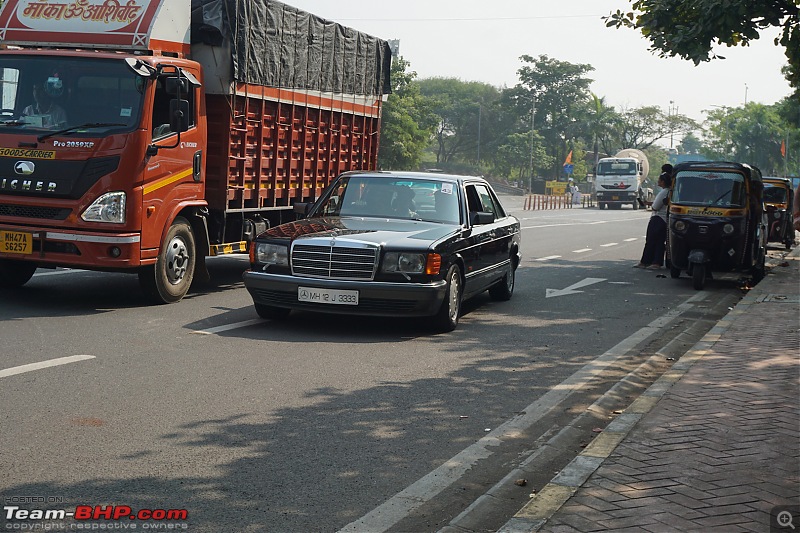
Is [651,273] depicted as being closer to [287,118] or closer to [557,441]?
[287,118]

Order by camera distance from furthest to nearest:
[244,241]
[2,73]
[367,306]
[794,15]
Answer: [794,15] → [244,241] → [2,73] → [367,306]

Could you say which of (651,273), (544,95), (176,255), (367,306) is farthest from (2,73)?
(544,95)

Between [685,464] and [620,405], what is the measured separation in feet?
6.49

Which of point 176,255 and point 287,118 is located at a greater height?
point 287,118

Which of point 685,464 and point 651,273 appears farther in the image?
point 651,273

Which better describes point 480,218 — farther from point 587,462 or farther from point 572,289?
point 587,462

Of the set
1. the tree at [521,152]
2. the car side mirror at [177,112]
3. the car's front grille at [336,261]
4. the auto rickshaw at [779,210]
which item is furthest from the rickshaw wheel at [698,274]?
the tree at [521,152]

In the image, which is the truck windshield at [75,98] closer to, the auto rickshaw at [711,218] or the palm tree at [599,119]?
the auto rickshaw at [711,218]

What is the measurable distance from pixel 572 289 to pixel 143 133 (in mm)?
7220

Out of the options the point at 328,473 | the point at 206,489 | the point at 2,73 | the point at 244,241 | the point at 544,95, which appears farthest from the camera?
the point at 544,95

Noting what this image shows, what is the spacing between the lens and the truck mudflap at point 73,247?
1047cm

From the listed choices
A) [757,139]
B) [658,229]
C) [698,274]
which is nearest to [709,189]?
[698,274]

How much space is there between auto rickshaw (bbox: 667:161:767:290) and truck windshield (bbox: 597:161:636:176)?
165 feet

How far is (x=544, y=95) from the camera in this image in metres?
109
